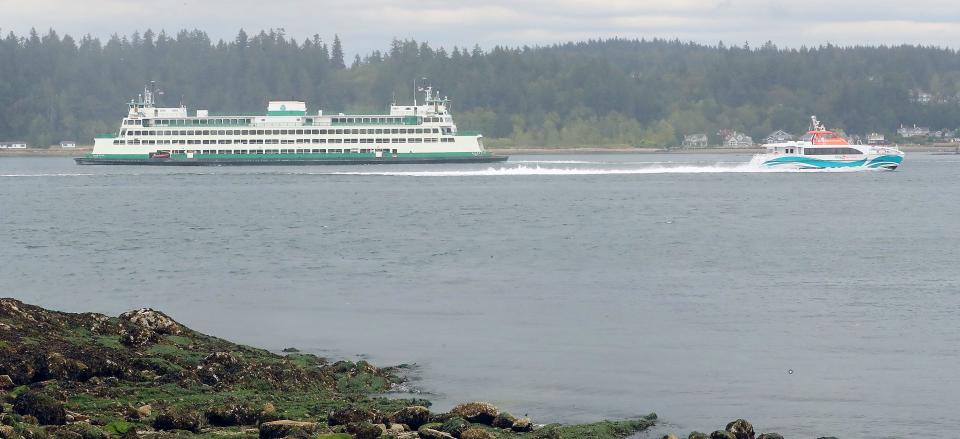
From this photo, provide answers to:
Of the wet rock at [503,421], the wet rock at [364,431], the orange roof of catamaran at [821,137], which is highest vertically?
the orange roof of catamaran at [821,137]

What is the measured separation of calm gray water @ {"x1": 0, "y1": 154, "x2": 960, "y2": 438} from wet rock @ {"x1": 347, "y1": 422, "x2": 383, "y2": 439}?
4.20 metres

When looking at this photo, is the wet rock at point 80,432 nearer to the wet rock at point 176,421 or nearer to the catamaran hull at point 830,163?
the wet rock at point 176,421

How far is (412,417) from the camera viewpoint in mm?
20078

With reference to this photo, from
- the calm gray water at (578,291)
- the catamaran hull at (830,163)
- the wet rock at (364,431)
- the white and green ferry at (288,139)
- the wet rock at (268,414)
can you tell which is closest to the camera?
the wet rock at (364,431)

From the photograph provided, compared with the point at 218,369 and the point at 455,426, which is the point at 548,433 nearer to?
the point at 455,426

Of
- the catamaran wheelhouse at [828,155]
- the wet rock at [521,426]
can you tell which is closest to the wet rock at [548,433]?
the wet rock at [521,426]

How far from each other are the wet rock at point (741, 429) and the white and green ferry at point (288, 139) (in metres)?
111

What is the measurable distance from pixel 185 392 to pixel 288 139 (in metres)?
111

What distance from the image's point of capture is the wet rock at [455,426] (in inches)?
761

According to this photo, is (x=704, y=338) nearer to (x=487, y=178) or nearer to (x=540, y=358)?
(x=540, y=358)

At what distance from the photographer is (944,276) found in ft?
129

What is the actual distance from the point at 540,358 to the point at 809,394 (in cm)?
575

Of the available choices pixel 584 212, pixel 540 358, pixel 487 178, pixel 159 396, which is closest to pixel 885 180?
pixel 487 178

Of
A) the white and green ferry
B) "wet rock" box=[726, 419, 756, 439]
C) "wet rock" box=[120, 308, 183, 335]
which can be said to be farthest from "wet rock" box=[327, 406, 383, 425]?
the white and green ferry
